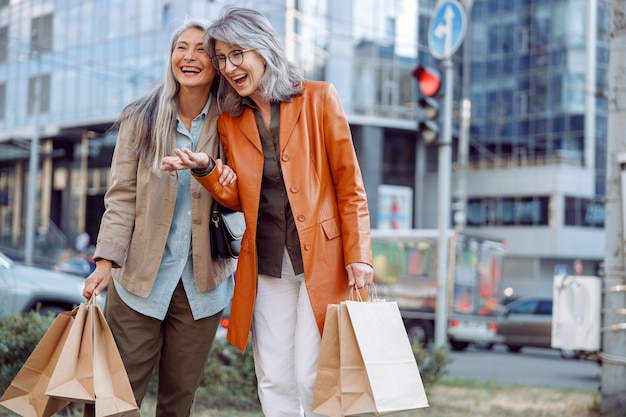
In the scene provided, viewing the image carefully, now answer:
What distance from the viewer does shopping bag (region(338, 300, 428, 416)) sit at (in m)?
3.04

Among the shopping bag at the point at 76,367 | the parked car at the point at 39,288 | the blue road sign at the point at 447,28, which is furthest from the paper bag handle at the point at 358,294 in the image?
the blue road sign at the point at 447,28

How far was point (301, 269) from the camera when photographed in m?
3.47

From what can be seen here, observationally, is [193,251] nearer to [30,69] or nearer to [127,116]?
[127,116]

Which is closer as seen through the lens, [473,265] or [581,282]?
[581,282]

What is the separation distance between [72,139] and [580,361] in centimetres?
3038

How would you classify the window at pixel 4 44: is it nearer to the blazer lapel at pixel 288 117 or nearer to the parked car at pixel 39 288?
the parked car at pixel 39 288

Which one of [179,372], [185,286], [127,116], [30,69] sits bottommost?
[179,372]

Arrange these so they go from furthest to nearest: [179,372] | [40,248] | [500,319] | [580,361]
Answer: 1. [40,248]
2. [500,319]
3. [580,361]
4. [179,372]

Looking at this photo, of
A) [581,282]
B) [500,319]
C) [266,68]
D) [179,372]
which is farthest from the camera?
[500,319]

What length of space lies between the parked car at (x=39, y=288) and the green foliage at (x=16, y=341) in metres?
1.48

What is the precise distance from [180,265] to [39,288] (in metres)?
5.16

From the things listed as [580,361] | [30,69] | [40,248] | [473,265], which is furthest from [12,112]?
[580,361]

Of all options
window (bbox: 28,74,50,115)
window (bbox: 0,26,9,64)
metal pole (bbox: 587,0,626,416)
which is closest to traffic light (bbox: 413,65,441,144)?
metal pole (bbox: 587,0,626,416)

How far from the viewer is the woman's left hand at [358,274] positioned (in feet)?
11.0
